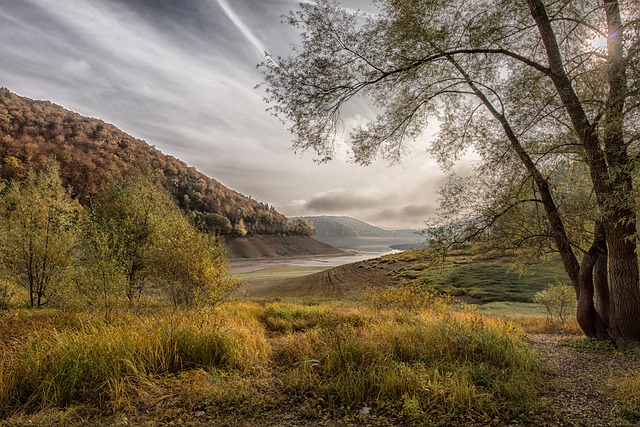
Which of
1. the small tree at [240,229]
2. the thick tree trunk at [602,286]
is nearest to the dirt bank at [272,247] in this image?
the small tree at [240,229]

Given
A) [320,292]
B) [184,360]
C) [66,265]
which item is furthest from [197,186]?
[184,360]

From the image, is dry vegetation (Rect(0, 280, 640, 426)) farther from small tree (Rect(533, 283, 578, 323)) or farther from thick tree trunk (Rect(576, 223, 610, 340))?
small tree (Rect(533, 283, 578, 323))

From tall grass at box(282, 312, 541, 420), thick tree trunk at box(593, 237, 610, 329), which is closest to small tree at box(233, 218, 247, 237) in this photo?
tall grass at box(282, 312, 541, 420)

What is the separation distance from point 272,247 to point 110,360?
6632 inches

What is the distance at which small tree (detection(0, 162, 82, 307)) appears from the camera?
16.6m

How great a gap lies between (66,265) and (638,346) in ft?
81.5

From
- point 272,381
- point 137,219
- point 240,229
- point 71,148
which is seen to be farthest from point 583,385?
point 240,229

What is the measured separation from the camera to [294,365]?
6188mm

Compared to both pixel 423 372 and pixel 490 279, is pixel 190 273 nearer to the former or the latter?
pixel 423 372

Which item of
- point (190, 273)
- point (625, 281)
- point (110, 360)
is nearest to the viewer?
point (110, 360)

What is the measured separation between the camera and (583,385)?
5.55 meters

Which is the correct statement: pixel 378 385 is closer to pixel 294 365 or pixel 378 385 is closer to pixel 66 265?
pixel 294 365

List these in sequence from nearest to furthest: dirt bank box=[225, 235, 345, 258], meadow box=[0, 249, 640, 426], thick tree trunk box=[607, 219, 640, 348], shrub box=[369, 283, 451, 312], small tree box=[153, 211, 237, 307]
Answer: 1. meadow box=[0, 249, 640, 426]
2. thick tree trunk box=[607, 219, 640, 348]
3. small tree box=[153, 211, 237, 307]
4. shrub box=[369, 283, 451, 312]
5. dirt bank box=[225, 235, 345, 258]

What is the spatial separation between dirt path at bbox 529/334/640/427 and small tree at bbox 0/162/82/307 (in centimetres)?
2044
